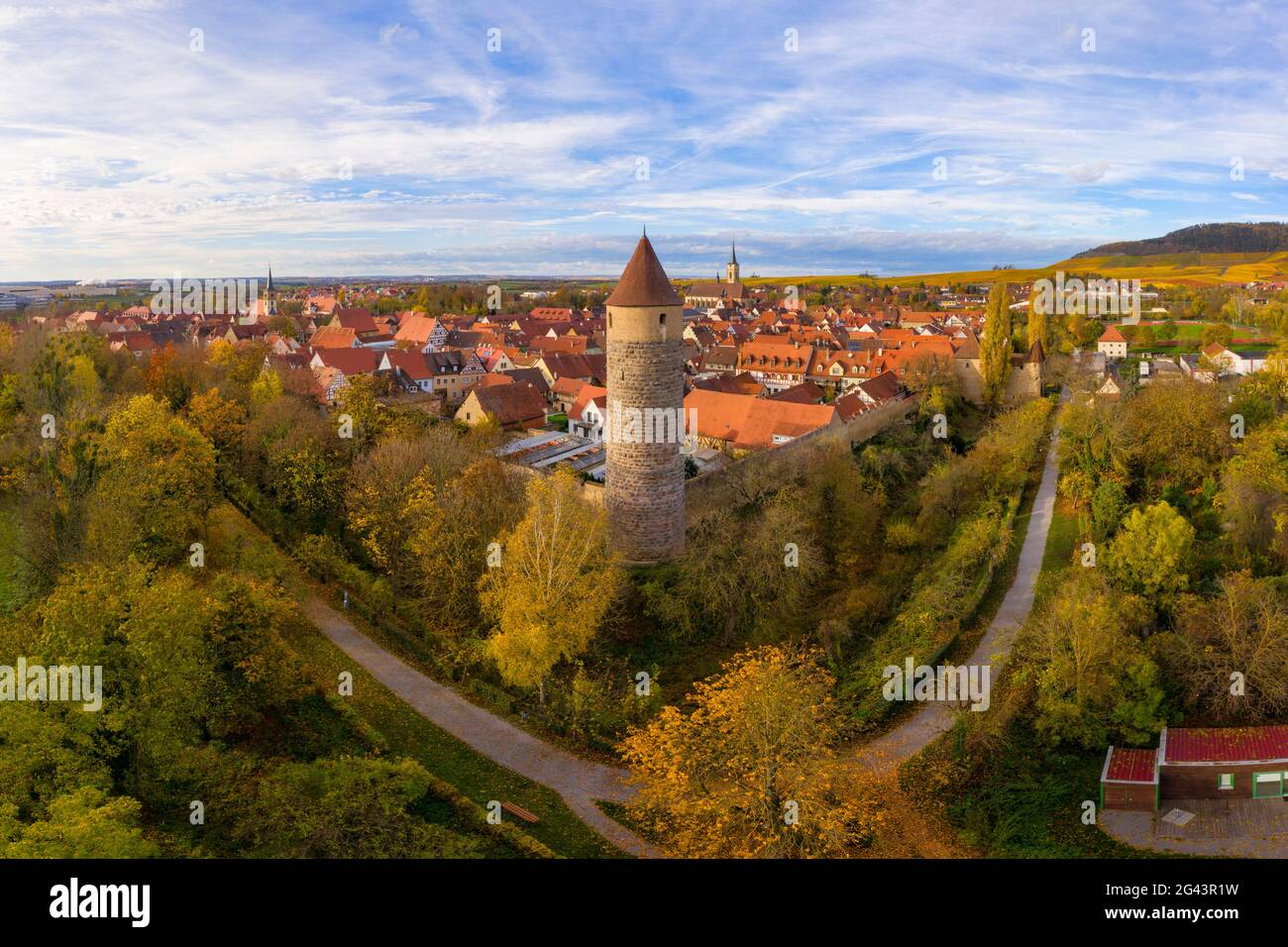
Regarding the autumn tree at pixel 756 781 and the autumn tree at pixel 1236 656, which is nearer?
the autumn tree at pixel 756 781

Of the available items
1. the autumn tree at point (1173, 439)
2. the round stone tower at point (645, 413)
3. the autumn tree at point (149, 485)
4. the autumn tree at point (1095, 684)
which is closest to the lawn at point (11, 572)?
the autumn tree at point (149, 485)

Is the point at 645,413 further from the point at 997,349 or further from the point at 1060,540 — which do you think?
the point at 997,349

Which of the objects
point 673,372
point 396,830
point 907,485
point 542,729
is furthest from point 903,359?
point 396,830

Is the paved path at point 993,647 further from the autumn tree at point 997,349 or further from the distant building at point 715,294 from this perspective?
the distant building at point 715,294

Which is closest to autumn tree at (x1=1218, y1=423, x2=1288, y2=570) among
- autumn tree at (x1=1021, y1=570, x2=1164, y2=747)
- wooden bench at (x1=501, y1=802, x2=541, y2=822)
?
autumn tree at (x1=1021, y1=570, x2=1164, y2=747)

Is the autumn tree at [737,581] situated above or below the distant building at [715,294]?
below

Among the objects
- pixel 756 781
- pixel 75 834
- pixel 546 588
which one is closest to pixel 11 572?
pixel 546 588

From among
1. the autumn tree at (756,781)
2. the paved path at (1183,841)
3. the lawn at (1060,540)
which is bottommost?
the paved path at (1183,841)
